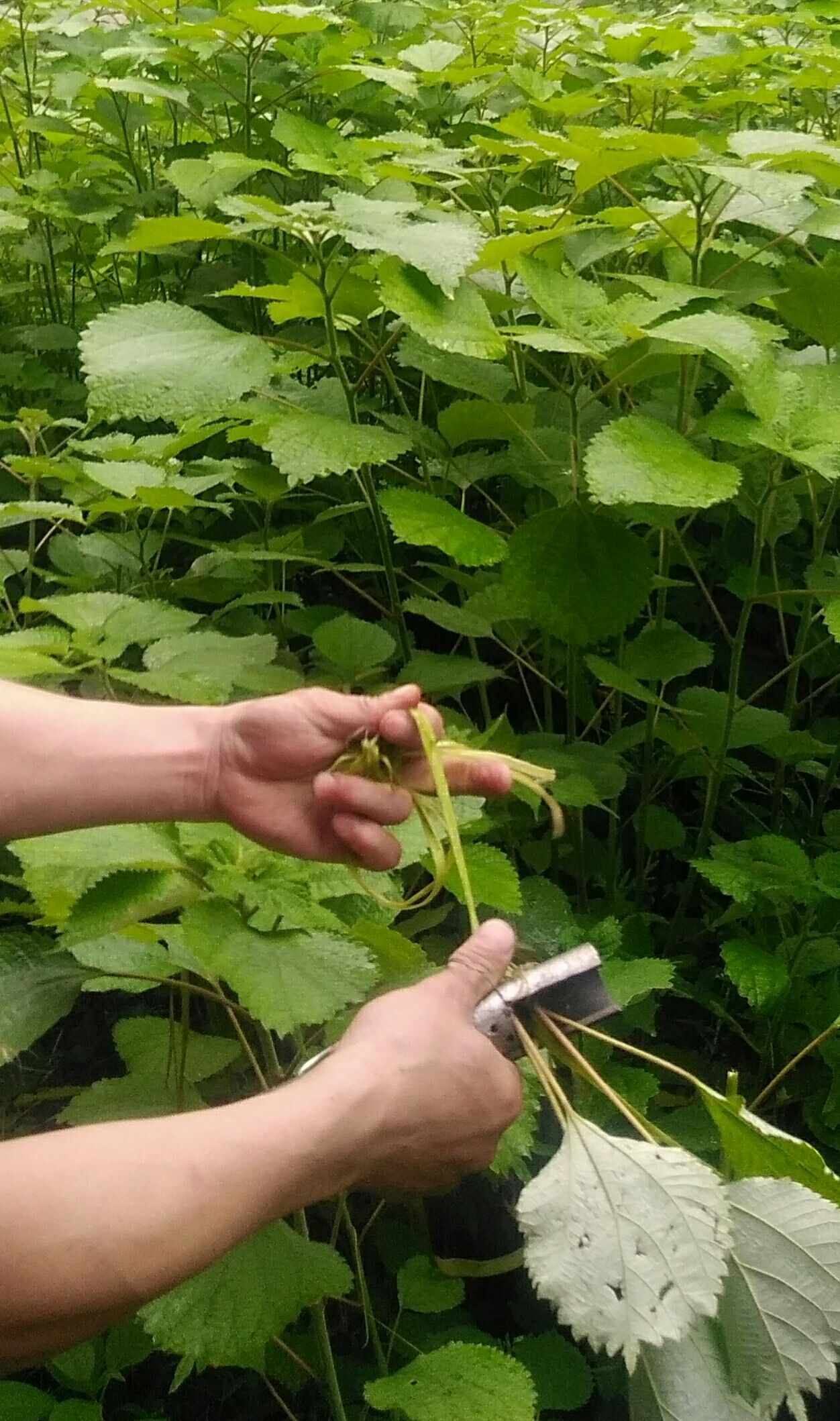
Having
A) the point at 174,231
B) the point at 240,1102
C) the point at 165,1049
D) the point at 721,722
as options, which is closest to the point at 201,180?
the point at 174,231

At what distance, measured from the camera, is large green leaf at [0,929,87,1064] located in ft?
2.15

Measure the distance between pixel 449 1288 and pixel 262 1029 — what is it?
0.33 m

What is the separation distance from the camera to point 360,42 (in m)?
1.32

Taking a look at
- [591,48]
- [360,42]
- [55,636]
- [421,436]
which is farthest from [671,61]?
[55,636]

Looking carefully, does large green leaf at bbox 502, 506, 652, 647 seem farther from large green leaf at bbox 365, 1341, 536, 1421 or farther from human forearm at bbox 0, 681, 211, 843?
large green leaf at bbox 365, 1341, 536, 1421

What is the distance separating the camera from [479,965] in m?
0.58

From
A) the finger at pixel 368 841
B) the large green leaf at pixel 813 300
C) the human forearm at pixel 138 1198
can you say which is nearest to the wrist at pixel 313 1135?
the human forearm at pixel 138 1198

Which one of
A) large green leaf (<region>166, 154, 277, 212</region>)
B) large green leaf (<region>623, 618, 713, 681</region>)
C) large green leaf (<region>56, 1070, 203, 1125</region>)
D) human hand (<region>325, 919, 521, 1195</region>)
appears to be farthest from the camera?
large green leaf (<region>166, 154, 277, 212</region>)

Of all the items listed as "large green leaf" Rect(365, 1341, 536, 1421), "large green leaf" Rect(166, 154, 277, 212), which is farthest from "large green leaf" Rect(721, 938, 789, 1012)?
"large green leaf" Rect(166, 154, 277, 212)

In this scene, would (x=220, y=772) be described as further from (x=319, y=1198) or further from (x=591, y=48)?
(x=591, y=48)

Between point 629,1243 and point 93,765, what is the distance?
1.27ft

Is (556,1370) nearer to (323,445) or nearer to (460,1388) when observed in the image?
(460,1388)

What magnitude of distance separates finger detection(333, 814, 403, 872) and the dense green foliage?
0.13ft

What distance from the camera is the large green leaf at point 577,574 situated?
82 cm
